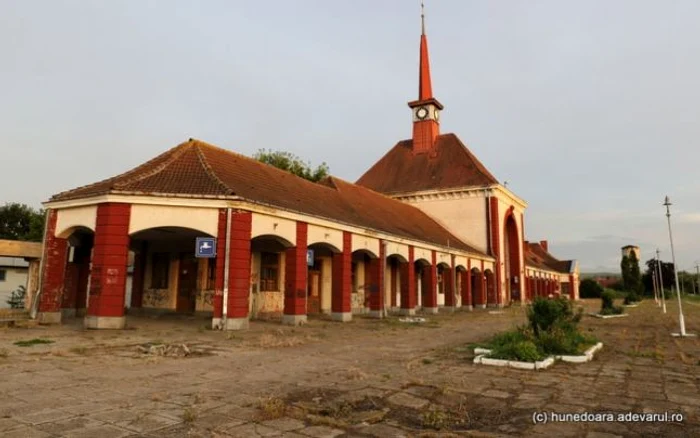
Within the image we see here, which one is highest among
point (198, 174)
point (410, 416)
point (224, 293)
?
point (198, 174)

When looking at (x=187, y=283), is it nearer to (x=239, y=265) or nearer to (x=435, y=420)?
(x=239, y=265)

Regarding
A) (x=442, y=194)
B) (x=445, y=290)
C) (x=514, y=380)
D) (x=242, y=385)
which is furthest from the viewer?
(x=442, y=194)

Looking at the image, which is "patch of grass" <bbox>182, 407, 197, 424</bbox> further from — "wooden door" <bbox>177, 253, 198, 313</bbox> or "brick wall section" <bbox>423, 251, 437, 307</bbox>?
"brick wall section" <bbox>423, 251, 437, 307</bbox>

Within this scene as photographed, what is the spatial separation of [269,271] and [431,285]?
1106cm

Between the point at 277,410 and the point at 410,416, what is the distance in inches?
59.9

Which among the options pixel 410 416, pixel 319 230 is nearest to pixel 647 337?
pixel 319 230

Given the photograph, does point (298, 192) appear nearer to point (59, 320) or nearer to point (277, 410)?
point (59, 320)

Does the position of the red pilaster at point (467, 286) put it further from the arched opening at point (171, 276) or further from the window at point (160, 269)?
the window at point (160, 269)

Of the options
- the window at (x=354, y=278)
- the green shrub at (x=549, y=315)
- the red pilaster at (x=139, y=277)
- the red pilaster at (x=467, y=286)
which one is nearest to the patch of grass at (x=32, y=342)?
the red pilaster at (x=139, y=277)

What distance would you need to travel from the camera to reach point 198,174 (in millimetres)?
16047

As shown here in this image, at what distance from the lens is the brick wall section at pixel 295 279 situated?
1683 cm

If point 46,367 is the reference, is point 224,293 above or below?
above

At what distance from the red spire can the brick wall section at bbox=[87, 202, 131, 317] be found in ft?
113

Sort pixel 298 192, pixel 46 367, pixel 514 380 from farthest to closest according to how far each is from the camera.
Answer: pixel 298 192, pixel 46 367, pixel 514 380
